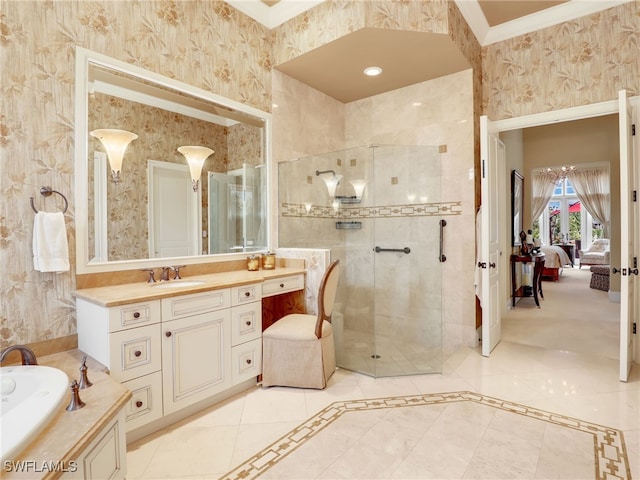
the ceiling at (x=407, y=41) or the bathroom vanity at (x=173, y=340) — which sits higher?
the ceiling at (x=407, y=41)

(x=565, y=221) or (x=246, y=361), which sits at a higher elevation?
(x=565, y=221)

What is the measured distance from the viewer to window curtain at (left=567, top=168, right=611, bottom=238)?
28.9 feet

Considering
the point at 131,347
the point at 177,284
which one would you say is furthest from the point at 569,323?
the point at 131,347

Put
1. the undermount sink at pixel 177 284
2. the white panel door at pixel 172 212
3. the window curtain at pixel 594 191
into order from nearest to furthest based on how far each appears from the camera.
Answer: the undermount sink at pixel 177 284 < the white panel door at pixel 172 212 < the window curtain at pixel 594 191

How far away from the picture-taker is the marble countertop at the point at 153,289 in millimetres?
1829

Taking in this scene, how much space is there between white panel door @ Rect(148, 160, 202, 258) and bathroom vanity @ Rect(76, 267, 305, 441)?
0.96ft

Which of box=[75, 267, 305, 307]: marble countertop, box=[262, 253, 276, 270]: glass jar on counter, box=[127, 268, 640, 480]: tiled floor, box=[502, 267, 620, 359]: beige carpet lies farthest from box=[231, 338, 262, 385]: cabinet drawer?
box=[502, 267, 620, 359]: beige carpet

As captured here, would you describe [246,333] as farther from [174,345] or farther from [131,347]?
[131,347]

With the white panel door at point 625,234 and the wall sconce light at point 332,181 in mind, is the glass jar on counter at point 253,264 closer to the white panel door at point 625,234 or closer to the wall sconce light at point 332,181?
the wall sconce light at point 332,181

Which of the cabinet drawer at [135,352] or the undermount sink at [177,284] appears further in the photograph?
the undermount sink at [177,284]

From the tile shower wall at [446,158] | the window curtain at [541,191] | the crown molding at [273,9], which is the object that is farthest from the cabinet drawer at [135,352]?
the window curtain at [541,191]

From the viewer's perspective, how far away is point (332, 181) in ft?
11.6

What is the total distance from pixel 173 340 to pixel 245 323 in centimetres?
54

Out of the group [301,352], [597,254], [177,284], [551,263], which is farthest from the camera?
[597,254]
